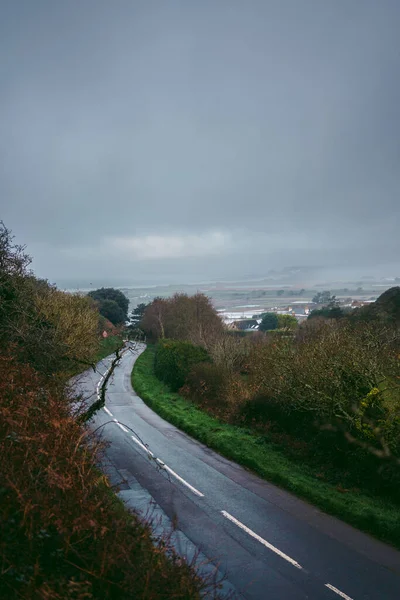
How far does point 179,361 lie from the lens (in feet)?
101

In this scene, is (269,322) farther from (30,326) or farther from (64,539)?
(64,539)

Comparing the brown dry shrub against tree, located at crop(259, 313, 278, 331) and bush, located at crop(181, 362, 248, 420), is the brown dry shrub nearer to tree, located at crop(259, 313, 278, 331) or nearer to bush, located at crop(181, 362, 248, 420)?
bush, located at crop(181, 362, 248, 420)

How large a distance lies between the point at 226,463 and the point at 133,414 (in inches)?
383

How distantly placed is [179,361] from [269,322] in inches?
1478

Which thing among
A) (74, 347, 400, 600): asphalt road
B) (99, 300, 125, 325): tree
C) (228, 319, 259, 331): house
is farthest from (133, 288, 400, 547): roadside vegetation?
(99, 300, 125, 325): tree

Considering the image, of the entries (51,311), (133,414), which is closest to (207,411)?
(133,414)

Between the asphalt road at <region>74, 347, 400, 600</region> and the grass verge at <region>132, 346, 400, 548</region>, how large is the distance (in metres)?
0.31

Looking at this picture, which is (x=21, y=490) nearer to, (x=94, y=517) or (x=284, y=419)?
(x=94, y=517)

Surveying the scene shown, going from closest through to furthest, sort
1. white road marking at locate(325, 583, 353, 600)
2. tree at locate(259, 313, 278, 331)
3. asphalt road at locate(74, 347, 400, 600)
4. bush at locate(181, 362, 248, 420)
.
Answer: white road marking at locate(325, 583, 353, 600), asphalt road at locate(74, 347, 400, 600), bush at locate(181, 362, 248, 420), tree at locate(259, 313, 278, 331)

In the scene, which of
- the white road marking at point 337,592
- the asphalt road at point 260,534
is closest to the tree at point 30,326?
the asphalt road at point 260,534

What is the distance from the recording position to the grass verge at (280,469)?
11.0 meters

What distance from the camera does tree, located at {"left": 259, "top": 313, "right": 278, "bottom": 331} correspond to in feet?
215

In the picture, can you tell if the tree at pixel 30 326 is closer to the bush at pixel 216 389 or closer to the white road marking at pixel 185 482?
the white road marking at pixel 185 482

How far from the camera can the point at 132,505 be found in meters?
12.3
